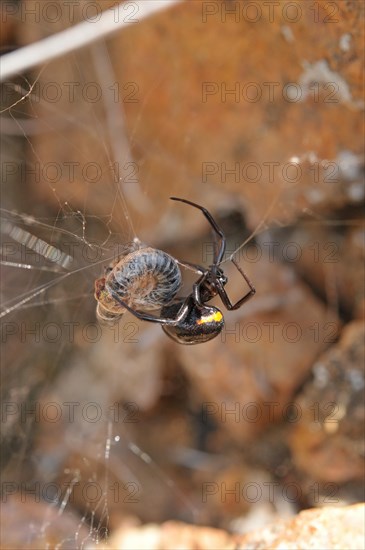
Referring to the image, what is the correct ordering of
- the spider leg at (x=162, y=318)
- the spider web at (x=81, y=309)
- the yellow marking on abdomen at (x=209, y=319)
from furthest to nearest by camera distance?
1. the spider web at (x=81, y=309)
2. the yellow marking on abdomen at (x=209, y=319)
3. the spider leg at (x=162, y=318)

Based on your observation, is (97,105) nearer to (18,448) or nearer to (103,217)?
(103,217)

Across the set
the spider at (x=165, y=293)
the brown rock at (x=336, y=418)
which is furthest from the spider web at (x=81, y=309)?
the brown rock at (x=336, y=418)

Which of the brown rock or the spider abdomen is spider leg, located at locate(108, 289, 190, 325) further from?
the brown rock

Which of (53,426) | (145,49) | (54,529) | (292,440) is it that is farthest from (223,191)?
(54,529)

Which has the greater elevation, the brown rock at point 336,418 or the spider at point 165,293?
the spider at point 165,293

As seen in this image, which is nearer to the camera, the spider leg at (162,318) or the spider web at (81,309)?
the spider leg at (162,318)

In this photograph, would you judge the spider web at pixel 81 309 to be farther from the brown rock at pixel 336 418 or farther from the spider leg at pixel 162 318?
the brown rock at pixel 336 418

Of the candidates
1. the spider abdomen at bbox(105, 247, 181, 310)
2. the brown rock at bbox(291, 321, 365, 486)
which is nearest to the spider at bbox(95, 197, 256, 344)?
the spider abdomen at bbox(105, 247, 181, 310)
